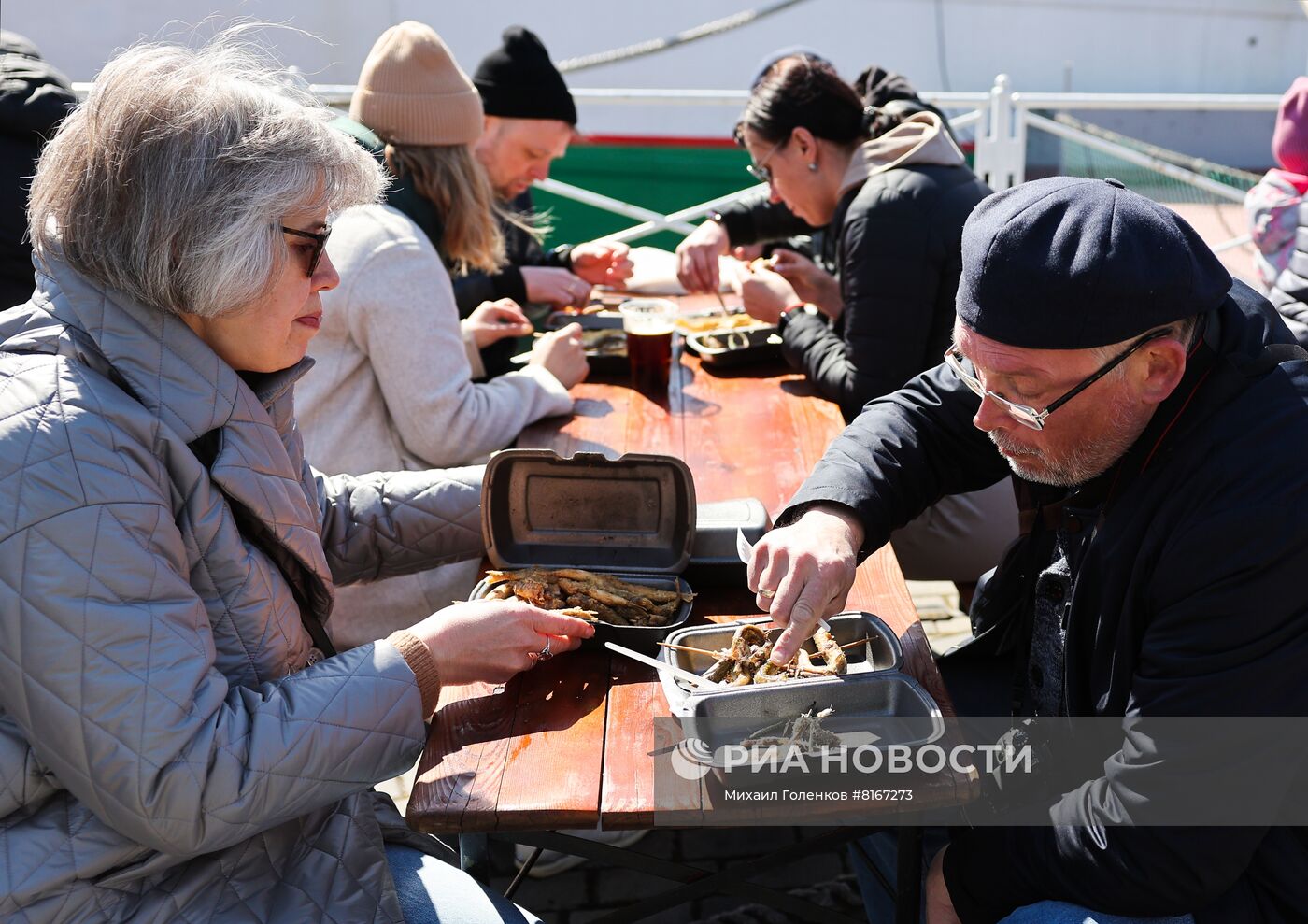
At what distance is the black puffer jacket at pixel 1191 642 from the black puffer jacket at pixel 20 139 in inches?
112

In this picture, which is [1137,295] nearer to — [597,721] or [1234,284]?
[1234,284]

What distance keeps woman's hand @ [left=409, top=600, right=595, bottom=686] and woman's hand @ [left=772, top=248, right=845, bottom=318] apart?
2.24 m

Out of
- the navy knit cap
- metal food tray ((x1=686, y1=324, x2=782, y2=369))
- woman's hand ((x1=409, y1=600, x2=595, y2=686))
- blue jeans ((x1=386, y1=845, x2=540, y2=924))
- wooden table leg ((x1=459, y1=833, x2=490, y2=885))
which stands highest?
the navy knit cap

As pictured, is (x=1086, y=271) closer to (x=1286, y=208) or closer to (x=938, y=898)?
(x=938, y=898)

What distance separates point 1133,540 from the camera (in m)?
1.76

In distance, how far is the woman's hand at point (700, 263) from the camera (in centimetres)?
453

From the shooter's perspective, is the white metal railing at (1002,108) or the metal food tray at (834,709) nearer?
the metal food tray at (834,709)

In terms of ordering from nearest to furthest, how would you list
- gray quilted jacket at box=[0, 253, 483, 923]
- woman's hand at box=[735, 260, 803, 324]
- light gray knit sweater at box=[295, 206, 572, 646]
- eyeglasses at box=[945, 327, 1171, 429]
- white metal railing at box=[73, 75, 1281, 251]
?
gray quilted jacket at box=[0, 253, 483, 923] → eyeglasses at box=[945, 327, 1171, 429] → light gray knit sweater at box=[295, 206, 572, 646] → woman's hand at box=[735, 260, 803, 324] → white metal railing at box=[73, 75, 1281, 251]

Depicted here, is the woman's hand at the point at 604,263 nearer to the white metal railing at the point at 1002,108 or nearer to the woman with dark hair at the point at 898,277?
the woman with dark hair at the point at 898,277

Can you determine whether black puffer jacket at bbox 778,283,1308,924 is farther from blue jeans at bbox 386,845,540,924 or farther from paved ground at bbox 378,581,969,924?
paved ground at bbox 378,581,969,924

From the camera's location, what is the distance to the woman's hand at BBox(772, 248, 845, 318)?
3.95 metres

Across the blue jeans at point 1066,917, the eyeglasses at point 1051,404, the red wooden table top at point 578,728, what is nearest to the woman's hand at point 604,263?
the red wooden table top at point 578,728

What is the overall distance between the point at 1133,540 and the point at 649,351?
78.1 inches

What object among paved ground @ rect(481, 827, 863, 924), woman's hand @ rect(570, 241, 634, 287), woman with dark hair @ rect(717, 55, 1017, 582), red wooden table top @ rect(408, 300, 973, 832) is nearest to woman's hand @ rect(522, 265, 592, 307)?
woman's hand @ rect(570, 241, 634, 287)
